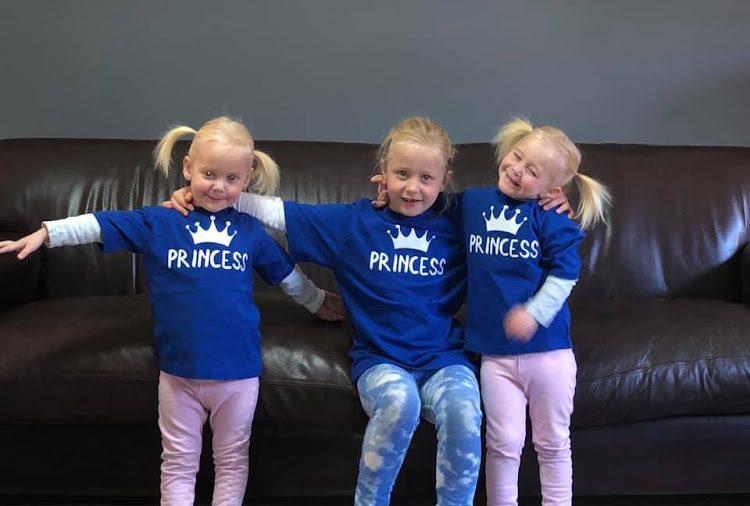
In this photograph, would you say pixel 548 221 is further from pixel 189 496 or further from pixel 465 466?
pixel 189 496

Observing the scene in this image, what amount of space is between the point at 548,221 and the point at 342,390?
589 millimetres

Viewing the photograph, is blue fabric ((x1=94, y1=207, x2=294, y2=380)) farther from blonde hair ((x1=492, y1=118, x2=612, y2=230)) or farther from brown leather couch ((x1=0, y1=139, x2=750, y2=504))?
blonde hair ((x1=492, y1=118, x2=612, y2=230))

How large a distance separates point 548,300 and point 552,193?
0.86 ft

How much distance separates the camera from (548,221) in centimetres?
164

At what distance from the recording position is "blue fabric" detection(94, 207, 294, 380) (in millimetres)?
1567

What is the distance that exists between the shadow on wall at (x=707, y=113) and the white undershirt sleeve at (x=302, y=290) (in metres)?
1.62

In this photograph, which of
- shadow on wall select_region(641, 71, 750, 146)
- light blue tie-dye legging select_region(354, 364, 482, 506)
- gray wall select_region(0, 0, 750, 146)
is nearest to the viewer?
light blue tie-dye legging select_region(354, 364, 482, 506)

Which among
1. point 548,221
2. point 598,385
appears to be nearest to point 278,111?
point 548,221

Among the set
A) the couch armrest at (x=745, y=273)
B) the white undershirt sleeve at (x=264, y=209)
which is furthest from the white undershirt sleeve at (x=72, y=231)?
the couch armrest at (x=745, y=273)

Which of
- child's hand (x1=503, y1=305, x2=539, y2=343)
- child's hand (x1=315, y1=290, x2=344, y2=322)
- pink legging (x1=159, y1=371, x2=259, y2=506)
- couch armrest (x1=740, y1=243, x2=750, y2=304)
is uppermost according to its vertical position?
couch armrest (x1=740, y1=243, x2=750, y2=304)

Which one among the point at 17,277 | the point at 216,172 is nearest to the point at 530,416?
the point at 216,172

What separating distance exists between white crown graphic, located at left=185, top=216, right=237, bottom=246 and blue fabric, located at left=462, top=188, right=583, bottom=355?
1.83 ft

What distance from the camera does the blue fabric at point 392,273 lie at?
65.2 inches

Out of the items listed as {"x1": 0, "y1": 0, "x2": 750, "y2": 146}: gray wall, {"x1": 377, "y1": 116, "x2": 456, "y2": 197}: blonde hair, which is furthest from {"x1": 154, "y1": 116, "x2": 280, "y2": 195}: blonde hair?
{"x1": 0, "y1": 0, "x2": 750, "y2": 146}: gray wall
